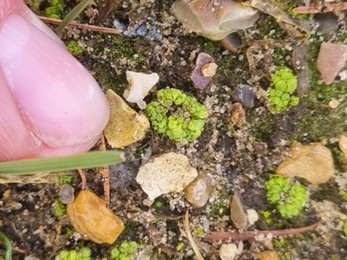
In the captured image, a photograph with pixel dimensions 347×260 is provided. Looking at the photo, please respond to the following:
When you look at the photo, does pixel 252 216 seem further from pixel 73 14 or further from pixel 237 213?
pixel 73 14

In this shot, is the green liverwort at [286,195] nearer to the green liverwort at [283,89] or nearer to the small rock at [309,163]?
the small rock at [309,163]

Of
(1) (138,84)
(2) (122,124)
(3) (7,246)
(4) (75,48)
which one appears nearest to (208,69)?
(1) (138,84)

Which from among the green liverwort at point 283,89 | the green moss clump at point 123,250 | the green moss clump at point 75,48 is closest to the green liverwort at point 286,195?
the green liverwort at point 283,89

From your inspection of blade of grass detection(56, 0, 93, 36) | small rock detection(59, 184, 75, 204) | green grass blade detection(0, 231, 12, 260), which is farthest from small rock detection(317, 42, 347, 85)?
green grass blade detection(0, 231, 12, 260)

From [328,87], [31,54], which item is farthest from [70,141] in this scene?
→ [328,87]

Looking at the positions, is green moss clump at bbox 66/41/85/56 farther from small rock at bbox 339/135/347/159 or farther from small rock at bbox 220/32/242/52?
small rock at bbox 339/135/347/159

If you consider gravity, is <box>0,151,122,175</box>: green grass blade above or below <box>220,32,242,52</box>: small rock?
above
